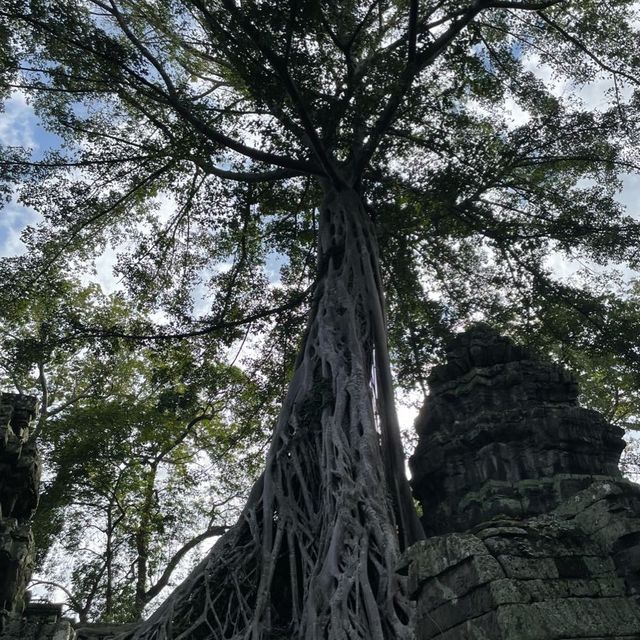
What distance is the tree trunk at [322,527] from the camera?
3.46m

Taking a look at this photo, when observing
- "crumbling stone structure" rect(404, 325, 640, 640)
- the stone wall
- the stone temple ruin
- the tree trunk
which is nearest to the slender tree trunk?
the stone temple ruin

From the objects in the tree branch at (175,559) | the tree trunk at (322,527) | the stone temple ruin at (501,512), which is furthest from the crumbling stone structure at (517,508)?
the tree branch at (175,559)

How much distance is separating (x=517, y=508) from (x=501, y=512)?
0.10 meters

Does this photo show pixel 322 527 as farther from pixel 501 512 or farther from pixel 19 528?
pixel 19 528

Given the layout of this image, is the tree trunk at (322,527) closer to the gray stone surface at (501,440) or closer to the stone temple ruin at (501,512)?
the gray stone surface at (501,440)

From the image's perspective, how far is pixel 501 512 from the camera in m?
4.09

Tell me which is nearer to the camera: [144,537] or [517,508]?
[517,508]

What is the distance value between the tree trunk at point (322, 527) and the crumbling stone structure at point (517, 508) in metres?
0.43

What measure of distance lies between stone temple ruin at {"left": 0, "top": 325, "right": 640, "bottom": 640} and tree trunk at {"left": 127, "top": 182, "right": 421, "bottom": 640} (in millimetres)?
446

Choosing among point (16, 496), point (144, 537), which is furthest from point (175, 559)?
point (16, 496)

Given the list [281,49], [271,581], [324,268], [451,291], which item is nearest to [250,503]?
[271,581]

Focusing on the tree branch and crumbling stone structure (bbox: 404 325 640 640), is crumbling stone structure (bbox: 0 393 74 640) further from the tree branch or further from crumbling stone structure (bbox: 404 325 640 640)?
the tree branch

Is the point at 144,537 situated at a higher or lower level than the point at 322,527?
higher

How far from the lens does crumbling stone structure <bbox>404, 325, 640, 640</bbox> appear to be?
2.13m
